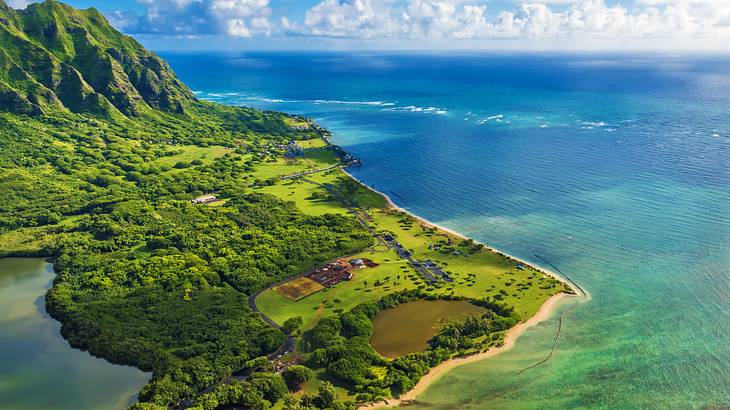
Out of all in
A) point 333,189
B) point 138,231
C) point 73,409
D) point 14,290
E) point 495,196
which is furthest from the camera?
point 333,189

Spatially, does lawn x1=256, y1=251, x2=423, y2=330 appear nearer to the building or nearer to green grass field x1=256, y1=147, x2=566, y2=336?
green grass field x1=256, y1=147, x2=566, y2=336

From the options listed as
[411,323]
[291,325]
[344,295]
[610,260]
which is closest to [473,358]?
[411,323]

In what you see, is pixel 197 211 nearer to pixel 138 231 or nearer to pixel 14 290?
pixel 138 231

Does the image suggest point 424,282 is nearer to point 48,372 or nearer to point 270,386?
point 270,386

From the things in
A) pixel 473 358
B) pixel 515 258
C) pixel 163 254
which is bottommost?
pixel 473 358

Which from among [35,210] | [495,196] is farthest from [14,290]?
[495,196]

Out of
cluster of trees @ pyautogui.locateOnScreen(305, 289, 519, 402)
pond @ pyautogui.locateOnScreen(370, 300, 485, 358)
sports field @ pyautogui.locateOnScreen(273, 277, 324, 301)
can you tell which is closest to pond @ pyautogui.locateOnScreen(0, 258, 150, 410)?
cluster of trees @ pyautogui.locateOnScreen(305, 289, 519, 402)
